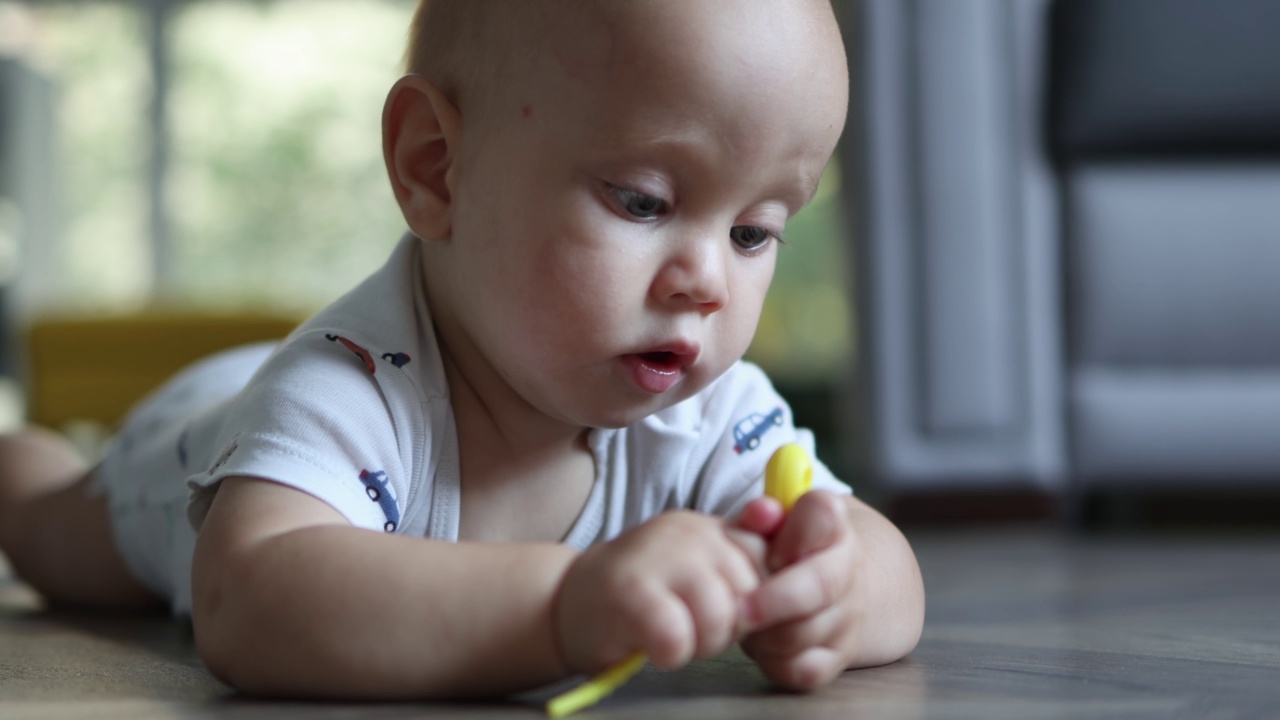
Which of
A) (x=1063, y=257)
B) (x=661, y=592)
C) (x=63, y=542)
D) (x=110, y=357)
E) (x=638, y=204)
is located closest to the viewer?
(x=661, y=592)

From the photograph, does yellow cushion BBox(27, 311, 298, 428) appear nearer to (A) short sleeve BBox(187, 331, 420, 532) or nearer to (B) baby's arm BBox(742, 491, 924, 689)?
(A) short sleeve BBox(187, 331, 420, 532)

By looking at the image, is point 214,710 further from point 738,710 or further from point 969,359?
point 969,359

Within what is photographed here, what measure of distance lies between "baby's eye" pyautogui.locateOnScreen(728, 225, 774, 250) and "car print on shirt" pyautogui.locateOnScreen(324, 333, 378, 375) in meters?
0.16

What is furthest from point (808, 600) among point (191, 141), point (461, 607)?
point (191, 141)

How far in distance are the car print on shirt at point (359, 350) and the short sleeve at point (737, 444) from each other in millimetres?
162

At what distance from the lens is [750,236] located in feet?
1.66

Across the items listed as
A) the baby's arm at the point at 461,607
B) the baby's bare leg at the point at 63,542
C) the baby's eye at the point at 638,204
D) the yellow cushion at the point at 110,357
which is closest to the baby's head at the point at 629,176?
the baby's eye at the point at 638,204

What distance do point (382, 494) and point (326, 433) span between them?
0.11 feet

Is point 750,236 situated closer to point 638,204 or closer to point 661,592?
point 638,204

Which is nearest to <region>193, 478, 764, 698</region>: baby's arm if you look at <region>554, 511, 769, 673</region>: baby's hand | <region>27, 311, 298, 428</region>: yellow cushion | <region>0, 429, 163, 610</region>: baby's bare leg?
<region>554, 511, 769, 673</region>: baby's hand

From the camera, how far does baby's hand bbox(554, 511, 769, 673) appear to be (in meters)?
0.36

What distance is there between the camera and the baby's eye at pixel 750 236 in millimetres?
499

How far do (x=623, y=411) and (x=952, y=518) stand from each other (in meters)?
0.87

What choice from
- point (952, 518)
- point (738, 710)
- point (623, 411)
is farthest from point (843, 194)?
point (738, 710)
